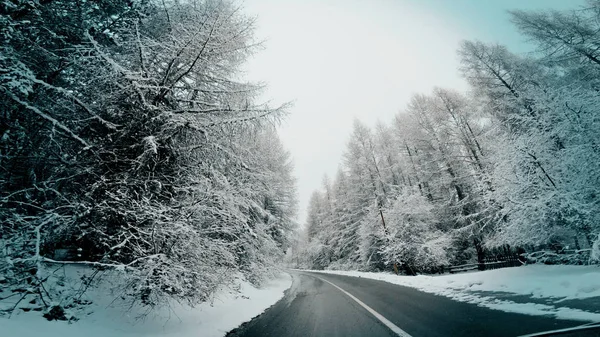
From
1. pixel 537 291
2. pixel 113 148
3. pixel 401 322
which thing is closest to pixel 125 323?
pixel 113 148

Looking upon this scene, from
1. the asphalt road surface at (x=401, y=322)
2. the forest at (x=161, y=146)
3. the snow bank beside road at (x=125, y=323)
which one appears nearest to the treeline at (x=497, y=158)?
the forest at (x=161, y=146)

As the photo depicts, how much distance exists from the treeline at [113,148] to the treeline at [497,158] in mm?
8151

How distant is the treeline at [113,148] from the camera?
4.09m

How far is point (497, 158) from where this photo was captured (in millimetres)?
9273

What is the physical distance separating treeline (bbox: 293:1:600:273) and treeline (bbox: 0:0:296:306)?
321 inches

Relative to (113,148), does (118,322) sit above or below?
below

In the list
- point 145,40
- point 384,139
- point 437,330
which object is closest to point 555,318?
point 437,330

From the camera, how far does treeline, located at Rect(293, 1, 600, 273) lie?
7480 millimetres

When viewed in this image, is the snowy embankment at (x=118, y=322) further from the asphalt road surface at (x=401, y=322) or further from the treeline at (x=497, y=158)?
the treeline at (x=497, y=158)

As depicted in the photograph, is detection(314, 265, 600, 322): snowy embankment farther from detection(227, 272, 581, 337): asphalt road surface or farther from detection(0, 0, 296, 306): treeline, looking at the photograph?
detection(0, 0, 296, 306): treeline

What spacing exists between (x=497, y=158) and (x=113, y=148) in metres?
11.3

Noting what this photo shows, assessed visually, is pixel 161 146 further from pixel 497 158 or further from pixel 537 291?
pixel 497 158

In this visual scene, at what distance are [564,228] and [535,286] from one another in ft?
12.1

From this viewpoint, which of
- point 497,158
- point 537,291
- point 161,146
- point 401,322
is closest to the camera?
point 401,322
